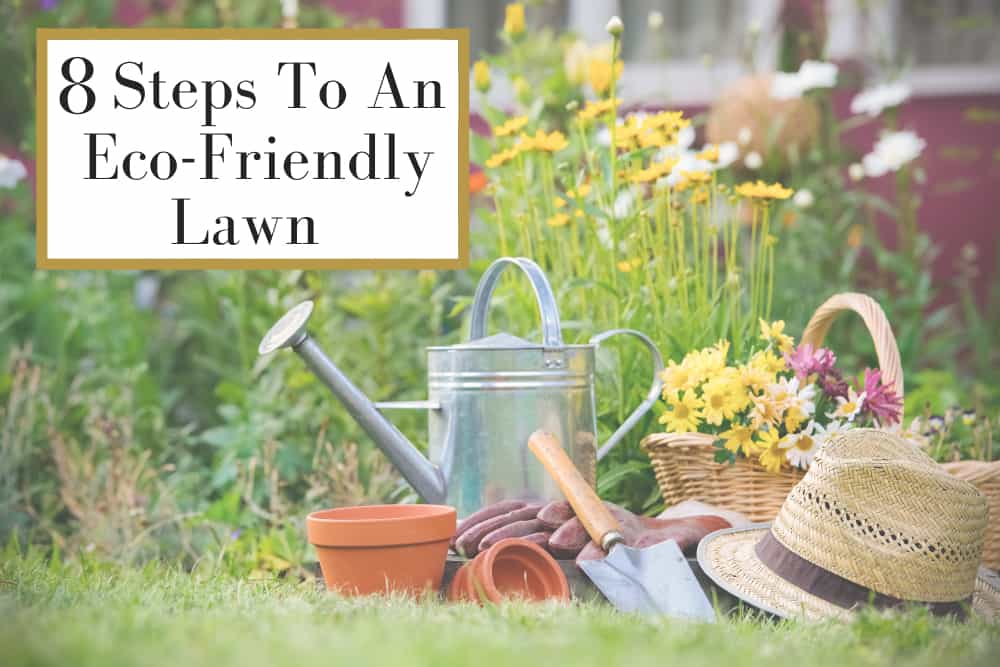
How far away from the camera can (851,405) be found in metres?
2.42

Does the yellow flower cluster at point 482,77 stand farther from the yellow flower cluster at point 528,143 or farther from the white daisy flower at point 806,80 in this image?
the white daisy flower at point 806,80

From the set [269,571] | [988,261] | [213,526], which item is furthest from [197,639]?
[988,261]

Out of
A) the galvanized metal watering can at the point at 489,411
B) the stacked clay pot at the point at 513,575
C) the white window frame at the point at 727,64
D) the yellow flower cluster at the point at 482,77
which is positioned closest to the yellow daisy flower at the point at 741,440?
the galvanized metal watering can at the point at 489,411

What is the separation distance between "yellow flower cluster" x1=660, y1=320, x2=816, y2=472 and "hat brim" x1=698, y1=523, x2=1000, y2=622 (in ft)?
0.73

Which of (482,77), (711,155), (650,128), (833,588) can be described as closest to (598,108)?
(650,128)

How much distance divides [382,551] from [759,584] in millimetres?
657

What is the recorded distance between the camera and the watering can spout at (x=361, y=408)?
2377 mm

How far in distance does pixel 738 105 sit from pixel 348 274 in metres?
1.72

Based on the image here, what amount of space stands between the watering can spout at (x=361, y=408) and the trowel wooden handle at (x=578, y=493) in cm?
24

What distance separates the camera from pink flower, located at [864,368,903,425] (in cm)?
241

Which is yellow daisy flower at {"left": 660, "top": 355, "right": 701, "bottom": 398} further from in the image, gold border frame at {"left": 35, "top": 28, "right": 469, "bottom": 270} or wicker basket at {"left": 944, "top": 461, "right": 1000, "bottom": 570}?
gold border frame at {"left": 35, "top": 28, "right": 469, "bottom": 270}

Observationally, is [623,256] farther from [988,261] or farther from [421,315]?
[988,261]

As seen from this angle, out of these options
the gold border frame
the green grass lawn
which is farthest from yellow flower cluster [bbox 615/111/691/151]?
the green grass lawn

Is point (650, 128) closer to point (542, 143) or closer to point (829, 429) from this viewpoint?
point (542, 143)
